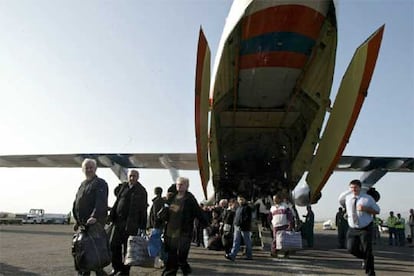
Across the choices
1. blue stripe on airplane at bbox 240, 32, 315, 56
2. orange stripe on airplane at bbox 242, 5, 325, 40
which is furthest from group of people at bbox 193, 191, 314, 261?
orange stripe on airplane at bbox 242, 5, 325, 40

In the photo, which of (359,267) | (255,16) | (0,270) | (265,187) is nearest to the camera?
(0,270)

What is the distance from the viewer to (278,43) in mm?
8805

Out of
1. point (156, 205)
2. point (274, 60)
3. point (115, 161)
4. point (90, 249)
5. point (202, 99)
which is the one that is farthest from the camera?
point (115, 161)

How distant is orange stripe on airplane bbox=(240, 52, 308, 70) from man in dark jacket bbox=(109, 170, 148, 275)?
4.73 meters

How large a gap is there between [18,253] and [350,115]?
24.3ft

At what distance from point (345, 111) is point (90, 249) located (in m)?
6.46

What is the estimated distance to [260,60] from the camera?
9305 millimetres

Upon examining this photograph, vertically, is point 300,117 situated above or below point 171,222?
above

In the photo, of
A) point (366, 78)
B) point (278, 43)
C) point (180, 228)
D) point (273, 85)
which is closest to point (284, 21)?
point (278, 43)

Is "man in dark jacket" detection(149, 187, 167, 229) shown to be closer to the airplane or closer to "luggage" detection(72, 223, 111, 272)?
the airplane

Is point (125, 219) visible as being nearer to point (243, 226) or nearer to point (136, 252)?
point (136, 252)

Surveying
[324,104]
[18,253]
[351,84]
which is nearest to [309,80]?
[324,104]

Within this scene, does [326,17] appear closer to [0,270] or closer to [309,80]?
[309,80]

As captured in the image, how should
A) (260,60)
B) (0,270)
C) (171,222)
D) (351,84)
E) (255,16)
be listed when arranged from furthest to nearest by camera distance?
(260,60) < (351,84) < (255,16) < (0,270) < (171,222)
